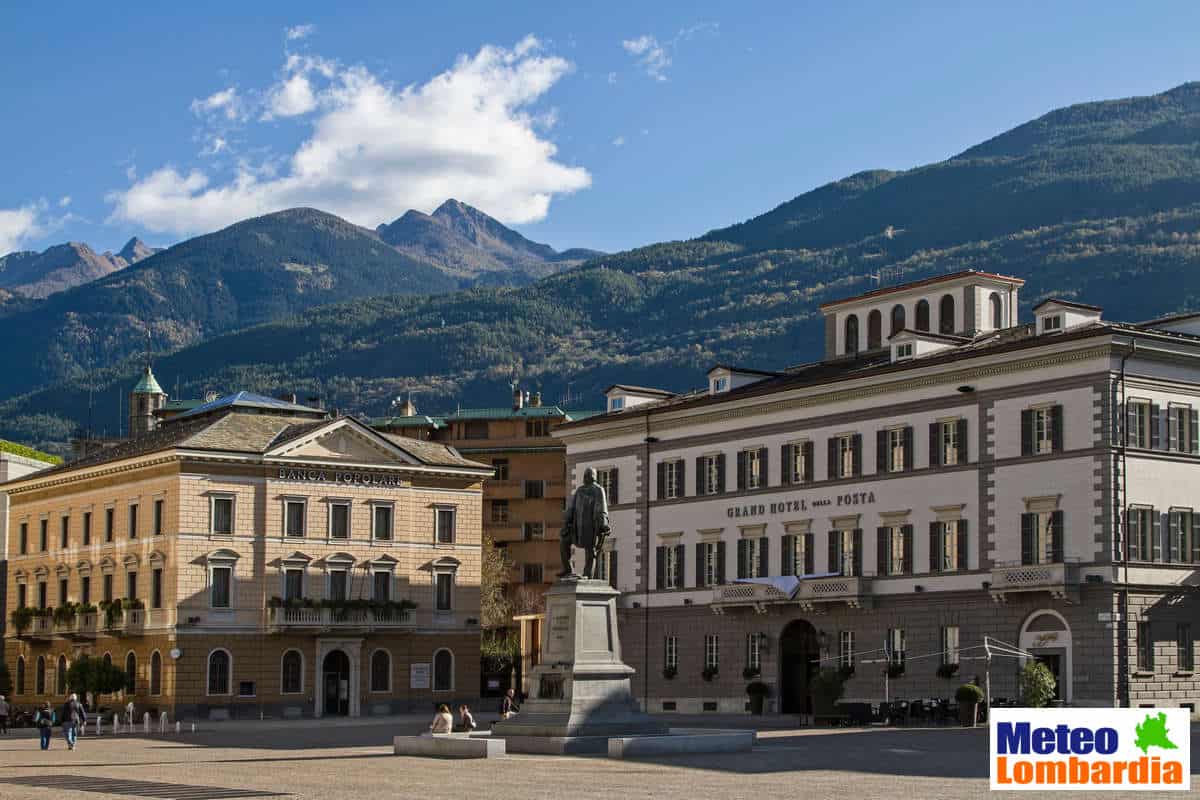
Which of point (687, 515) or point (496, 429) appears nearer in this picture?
point (687, 515)

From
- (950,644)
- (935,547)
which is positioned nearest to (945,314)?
(935,547)

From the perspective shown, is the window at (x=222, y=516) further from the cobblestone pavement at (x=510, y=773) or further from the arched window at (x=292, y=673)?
the cobblestone pavement at (x=510, y=773)

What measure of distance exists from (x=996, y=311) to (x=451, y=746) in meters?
43.8

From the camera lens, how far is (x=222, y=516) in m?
88.2

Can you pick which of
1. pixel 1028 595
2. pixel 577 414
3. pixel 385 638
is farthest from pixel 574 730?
pixel 577 414

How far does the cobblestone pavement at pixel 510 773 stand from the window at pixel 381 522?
112 feet

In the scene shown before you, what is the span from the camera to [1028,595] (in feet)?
222

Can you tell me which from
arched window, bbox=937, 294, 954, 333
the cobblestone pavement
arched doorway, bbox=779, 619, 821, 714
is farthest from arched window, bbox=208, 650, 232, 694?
arched window, bbox=937, 294, 954, 333

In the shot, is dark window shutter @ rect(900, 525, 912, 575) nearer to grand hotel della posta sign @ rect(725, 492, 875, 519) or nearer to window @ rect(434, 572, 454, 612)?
grand hotel della posta sign @ rect(725, 492, 875, 519)

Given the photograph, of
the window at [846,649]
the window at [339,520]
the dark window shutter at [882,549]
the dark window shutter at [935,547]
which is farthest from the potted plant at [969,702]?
the window at [339,520]

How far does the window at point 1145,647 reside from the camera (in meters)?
65.9

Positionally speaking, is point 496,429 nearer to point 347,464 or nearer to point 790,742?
point 347,464

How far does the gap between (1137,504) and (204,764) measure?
33.6 m

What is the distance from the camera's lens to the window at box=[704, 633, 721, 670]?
82.5 m
